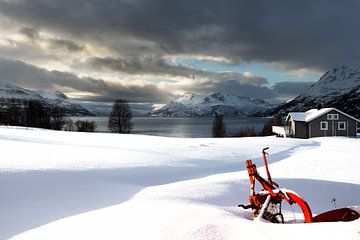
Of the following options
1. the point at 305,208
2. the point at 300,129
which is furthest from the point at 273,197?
the point at 300,129

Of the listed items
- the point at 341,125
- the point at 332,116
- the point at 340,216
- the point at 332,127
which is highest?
the point at 332,116

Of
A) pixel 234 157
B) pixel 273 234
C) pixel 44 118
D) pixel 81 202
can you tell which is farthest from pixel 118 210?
pixel 44 118

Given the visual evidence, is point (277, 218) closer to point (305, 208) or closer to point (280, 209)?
point (280, 209)

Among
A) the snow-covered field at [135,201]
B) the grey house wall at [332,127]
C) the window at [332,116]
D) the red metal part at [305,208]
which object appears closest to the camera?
the snow-covered field at [135,201]

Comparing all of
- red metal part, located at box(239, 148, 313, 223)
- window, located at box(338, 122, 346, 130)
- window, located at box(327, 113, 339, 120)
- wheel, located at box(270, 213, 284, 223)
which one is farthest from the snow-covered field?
window, located at box(338, 122, 346, 130)

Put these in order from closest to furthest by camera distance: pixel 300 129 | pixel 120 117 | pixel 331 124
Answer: pixel 331 124 → pixel 300 129 → pixel 120 117

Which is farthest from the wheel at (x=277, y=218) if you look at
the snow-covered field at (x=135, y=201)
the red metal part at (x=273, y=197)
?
the snow-covered field at (x=135, y=201)

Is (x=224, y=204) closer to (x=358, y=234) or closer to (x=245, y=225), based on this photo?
(x=245, y=225)

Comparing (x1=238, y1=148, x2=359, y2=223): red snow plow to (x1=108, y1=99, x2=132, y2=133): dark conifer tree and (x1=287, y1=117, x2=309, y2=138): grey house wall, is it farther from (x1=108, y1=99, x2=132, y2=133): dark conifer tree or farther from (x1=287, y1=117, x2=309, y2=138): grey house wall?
(x1=287, y1=117, x2=309, y2=138): grey house wall

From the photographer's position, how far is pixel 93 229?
508 centimetres

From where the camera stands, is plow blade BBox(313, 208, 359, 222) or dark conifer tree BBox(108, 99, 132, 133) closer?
plow blade BBox(313, 208, 359, 222)

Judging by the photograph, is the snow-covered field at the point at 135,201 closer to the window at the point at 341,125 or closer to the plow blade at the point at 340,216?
the plow blade at the point at 340,216

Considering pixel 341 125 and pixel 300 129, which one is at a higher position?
pixel 341 125

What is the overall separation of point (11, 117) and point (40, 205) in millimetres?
81529
